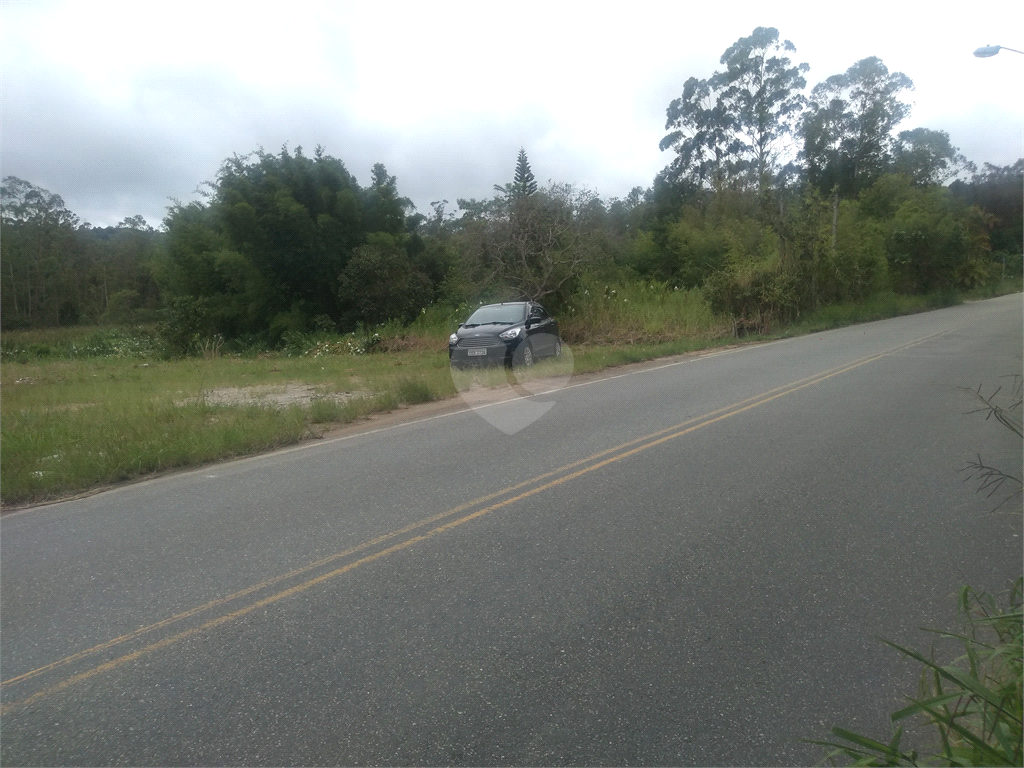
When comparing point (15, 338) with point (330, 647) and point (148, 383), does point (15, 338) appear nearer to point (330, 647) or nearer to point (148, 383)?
point (148, 383)

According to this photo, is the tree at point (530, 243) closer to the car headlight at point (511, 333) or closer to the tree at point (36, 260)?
the car headlight at point (511, 333)

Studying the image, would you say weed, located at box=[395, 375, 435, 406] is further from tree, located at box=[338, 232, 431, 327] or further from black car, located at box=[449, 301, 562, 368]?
tree, located at box=[338, 232, 431, 327]

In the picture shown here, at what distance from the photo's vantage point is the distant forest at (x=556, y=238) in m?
30.4

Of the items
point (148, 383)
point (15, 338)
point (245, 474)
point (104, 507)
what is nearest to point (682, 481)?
point (245, 474)

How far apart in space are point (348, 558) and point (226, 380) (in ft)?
50.4

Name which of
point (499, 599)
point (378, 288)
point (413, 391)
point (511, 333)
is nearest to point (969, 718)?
point (499, 599)

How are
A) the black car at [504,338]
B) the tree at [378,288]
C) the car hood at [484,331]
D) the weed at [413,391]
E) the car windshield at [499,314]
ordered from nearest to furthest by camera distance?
the weed at [413,391], the black car at [504,338], the car hood at [484,331], the car windshield at [499,314], the tree at [378,288]

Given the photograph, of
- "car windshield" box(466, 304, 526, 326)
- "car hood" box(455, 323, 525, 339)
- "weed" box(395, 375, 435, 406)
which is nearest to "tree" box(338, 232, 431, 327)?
"car windshield" box(466, 304, 526, 326)

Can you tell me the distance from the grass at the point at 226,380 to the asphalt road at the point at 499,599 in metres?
0.98

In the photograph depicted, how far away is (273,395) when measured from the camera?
16656 mm

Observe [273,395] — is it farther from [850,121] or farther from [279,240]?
[850,121]

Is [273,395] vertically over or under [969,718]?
over

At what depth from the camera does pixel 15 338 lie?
35188mm

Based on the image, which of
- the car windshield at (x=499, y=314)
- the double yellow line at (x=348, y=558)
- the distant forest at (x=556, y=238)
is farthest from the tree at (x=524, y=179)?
the double yellow line at (x=348, y=558)
